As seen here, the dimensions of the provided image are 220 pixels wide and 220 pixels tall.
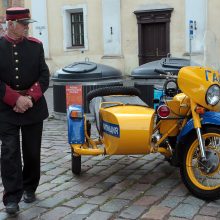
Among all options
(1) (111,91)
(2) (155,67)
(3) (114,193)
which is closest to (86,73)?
(2) (155,67)

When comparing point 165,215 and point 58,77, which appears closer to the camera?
point 165,215

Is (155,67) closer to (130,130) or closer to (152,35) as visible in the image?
(130,130)

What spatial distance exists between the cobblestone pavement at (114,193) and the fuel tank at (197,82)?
0.86m

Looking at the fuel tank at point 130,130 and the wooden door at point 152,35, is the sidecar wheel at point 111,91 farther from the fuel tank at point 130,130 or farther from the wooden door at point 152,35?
the wooden door at point 152,35

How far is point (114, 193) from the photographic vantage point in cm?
450

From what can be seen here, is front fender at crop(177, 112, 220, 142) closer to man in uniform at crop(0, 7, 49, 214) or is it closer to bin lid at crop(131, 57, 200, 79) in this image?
man in uniform at crop(0, 7, 49, 214)

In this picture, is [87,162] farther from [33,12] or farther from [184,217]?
[33,12]

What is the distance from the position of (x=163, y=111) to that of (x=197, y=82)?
529mm

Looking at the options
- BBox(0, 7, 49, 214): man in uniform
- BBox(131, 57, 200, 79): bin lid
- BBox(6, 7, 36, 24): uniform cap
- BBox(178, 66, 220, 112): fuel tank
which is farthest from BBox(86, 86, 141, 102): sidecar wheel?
BBox(131, 57, 200, 79): bin lid

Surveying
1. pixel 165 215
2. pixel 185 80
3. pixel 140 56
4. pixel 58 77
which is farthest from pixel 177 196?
pixel 140 56

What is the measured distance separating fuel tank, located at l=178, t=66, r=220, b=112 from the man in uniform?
1.21 m

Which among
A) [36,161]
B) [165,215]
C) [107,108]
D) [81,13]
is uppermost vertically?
[81,13]

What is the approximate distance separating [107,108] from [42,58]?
90cm

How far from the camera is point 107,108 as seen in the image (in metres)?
4.73
